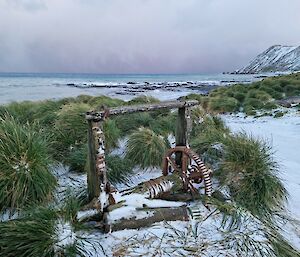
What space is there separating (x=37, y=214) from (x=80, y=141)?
2.78 metres

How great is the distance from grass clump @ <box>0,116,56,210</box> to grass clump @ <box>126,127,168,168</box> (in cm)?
180

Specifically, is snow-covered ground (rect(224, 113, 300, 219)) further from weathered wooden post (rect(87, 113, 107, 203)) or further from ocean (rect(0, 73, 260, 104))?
ocean (rect(0, 73, 260, 104))

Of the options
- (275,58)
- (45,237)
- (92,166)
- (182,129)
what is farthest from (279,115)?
(275,58)

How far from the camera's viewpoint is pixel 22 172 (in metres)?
3.43

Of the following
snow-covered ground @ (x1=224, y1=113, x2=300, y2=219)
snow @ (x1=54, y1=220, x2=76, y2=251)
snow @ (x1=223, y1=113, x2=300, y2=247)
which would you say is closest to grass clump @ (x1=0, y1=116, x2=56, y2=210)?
snow @ (x1=54, y1=220, x2=76, y2=251)

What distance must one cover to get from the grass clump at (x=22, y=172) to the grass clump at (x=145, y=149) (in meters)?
1.80

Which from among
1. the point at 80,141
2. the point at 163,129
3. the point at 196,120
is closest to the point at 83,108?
the point at 80,141

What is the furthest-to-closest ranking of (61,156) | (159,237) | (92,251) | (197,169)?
1. (61,156)
2. (197,169)
3. (159,237)
4. (92,251)

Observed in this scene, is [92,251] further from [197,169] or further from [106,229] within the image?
[197,169]

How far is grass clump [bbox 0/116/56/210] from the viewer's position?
336 cm

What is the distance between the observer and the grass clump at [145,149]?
5.27m

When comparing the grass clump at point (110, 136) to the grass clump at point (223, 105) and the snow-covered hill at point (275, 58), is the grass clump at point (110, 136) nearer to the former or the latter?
the grass clump at point (223, 105)

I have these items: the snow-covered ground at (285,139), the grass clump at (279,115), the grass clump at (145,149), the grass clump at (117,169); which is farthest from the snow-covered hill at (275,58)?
the grass clump at (117,169)

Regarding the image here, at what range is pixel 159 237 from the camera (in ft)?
10.3
